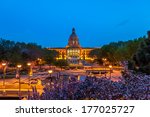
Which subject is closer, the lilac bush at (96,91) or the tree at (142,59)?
the lilac bush at (96,91)

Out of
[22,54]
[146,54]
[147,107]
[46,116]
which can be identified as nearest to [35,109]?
[46,116]

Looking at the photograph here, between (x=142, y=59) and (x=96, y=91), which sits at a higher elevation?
(x=142, y=59)

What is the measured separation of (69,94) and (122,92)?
859mm

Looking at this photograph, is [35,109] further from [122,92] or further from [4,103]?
[122,92]

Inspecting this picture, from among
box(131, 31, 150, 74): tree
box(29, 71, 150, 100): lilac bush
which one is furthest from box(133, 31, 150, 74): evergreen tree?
box(29, 71, 150, 100): lilac bush

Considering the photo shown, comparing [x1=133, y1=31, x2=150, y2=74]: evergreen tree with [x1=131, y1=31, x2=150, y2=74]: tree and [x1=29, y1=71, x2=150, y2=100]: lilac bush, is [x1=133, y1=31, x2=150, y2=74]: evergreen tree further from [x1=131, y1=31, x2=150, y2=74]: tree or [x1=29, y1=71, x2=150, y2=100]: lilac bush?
[x1=29, y1=71, x2=150, y2=100]: lilac bush

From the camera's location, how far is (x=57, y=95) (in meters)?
6.35

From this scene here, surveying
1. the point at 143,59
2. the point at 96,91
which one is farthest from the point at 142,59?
the point at 96,91

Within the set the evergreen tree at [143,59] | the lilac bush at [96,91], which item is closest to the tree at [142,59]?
the evergreen tree at [143,59]

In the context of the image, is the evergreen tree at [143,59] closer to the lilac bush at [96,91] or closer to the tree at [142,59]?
the tree at [142,59]

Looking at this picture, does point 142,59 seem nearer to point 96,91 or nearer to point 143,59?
point 143,59

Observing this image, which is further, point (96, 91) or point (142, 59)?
point (142, 59)

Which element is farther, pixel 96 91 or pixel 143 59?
pixel 143 59

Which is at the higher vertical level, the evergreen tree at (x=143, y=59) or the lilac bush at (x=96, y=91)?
the evergreen tree at (x=143, y=59)
